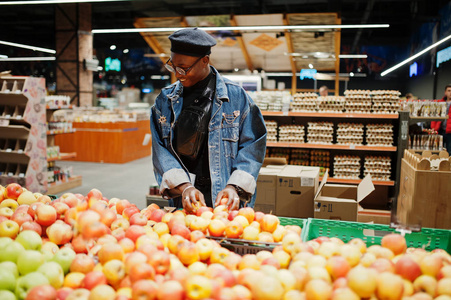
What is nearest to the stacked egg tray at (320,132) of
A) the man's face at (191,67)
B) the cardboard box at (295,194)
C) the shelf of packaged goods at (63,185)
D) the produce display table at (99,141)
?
the cardboard box at (295,194)

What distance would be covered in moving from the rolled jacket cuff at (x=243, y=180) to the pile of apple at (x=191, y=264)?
464 millimetres

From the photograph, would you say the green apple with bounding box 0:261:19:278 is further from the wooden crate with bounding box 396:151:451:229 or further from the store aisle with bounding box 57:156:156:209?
the store aisle with bounding box 57:156:156:209

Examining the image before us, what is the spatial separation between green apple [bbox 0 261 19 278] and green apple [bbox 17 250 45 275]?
15 millimetres

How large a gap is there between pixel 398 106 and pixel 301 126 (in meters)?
1.52

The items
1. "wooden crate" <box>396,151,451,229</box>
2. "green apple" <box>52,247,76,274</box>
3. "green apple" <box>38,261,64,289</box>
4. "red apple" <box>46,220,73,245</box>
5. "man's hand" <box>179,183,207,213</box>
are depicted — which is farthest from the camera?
"wooden crate" <box>396,151,451,229</box>

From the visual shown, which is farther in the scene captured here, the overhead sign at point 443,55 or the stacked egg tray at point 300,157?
the overhead sign at point 443,55

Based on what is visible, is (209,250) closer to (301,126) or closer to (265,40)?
(301,126)

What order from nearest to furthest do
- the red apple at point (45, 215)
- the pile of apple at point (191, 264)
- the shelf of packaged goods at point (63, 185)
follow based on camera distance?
the pile of apple at point (191, 264) → the red apple at point (45, 215) → the shelf of packaged goods at point (63, 185)

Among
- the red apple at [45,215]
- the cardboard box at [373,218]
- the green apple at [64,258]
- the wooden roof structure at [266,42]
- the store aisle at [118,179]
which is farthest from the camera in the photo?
the wooden roof structure at [266,42]

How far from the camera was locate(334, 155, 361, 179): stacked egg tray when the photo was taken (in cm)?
599

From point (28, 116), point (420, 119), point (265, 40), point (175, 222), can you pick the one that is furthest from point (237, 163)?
point (265, 40)

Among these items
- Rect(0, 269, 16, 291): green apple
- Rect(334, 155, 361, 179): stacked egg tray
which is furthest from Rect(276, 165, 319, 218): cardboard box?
Rect(0, 269, 16, 291): green apple

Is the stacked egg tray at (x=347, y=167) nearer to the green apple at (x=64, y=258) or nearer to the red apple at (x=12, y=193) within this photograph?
the red apple at (x=12, y=193)

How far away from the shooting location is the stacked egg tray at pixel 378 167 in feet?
19.2
